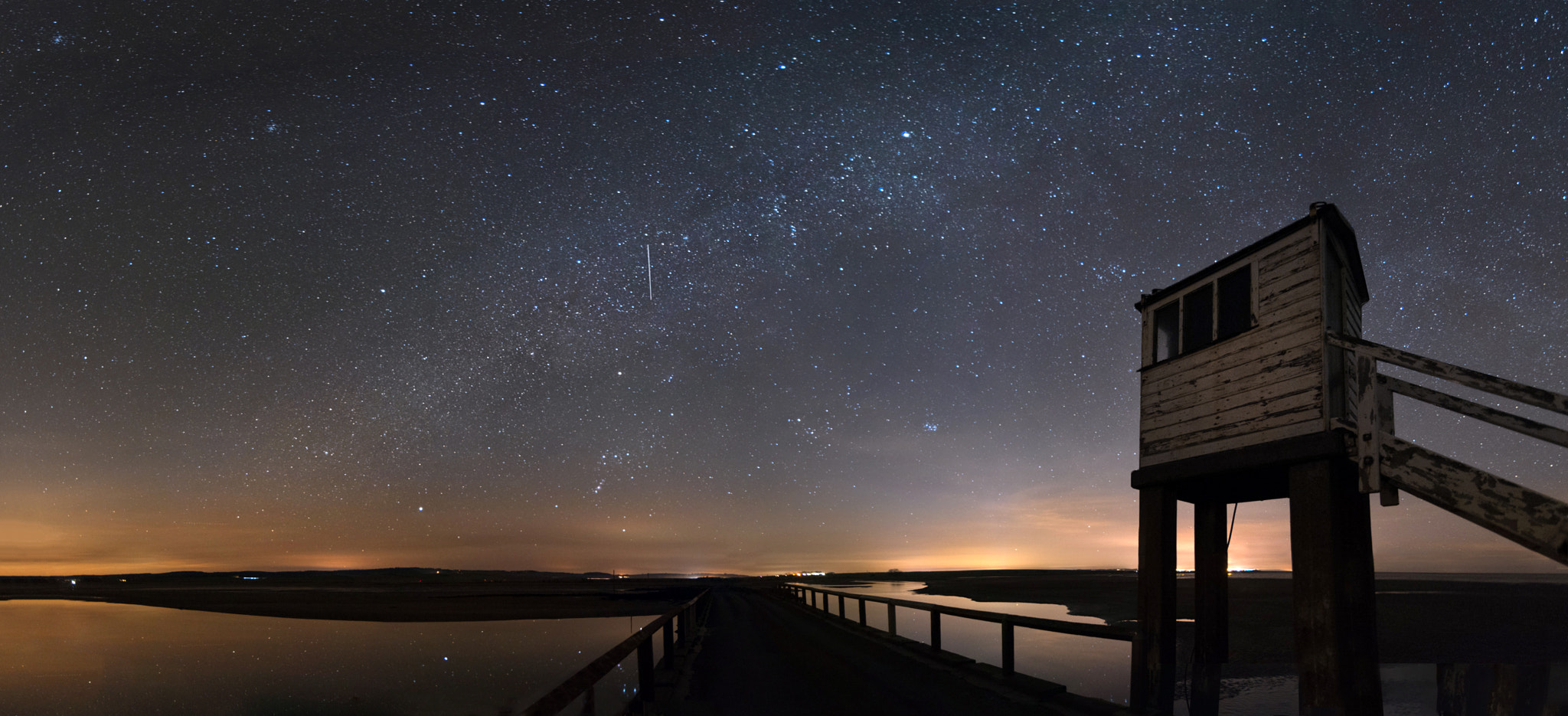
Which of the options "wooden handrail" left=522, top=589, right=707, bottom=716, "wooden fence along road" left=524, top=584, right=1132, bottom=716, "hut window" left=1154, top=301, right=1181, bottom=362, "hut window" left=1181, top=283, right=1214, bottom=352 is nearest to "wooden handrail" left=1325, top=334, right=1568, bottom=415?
"hut window" left=1181, top=283, right=1214, bottom=352

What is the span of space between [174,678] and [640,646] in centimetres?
2403

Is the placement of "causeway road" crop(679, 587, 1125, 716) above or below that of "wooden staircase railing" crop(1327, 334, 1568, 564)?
below

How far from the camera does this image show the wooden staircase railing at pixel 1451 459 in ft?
23.2

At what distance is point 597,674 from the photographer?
6055mm

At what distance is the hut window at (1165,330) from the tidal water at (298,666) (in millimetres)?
11704

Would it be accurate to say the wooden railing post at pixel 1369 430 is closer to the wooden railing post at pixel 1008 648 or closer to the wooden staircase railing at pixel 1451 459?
the wooden staircase railing at pixel 1451 459

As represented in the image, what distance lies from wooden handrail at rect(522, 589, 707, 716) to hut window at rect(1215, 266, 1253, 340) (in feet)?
29.9

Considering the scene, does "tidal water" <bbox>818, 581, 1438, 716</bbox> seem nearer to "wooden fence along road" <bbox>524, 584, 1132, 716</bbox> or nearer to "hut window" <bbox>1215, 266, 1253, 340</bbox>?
"wooden fence along road" <bbox>524, 584, 1132, 716</bbox>

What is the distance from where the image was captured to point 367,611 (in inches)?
2169

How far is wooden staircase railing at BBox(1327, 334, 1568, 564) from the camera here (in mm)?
7070

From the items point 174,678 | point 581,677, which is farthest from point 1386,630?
point 174,678

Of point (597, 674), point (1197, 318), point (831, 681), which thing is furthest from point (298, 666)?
point (1197, 318)

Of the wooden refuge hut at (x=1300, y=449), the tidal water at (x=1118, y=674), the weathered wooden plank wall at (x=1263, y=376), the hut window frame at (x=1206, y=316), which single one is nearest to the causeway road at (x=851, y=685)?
the wooden refuge hut at (x=1300, y=449)

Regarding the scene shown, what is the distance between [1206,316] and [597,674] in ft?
34.8
